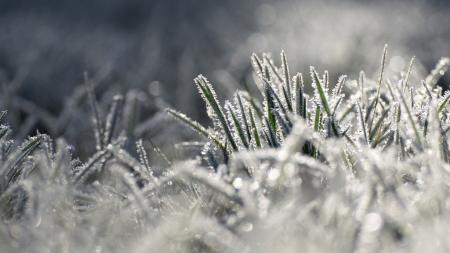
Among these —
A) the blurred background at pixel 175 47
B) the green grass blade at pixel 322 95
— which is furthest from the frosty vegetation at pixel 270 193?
the blurred background at pixel 175 47

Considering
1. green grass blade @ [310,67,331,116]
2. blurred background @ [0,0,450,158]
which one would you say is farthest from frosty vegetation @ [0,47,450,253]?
blurred background @ [0,0,450,158]

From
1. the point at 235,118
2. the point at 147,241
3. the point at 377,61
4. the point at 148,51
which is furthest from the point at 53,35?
the point at 147,241

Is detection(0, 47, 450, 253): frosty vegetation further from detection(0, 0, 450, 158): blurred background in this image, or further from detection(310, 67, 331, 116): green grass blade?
detection(0, 0, 450, 158): blurred background

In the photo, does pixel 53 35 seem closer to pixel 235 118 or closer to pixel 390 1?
pixel 390 1

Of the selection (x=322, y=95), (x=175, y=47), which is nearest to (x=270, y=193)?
(x=322, y=95)

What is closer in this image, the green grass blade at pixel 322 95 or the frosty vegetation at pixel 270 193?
the frosty vegetation at pixel 270 193

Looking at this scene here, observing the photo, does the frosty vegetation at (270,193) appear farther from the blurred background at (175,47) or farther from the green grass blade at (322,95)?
the blurred background at (175,47)
